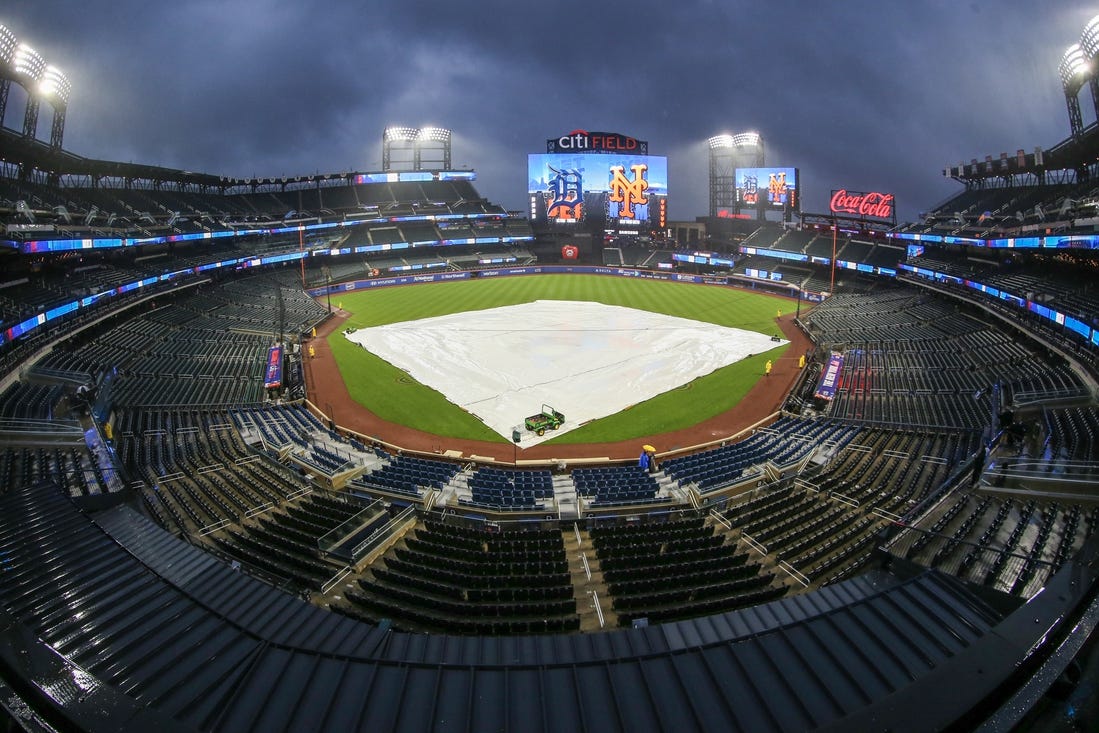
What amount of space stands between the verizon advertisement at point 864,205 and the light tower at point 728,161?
1810 centimetres

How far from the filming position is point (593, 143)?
274 feet

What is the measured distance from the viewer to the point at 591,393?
33156 millimetres

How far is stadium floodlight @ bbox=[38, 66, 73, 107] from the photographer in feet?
140

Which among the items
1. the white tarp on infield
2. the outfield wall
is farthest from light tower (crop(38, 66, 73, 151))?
the white tarp on infield

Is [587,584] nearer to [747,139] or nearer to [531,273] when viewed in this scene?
[531,273]

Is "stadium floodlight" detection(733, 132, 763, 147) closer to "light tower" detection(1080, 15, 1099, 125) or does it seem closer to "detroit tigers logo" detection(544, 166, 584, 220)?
"detroit tigers logo" detection(544, 166, 584, 220)

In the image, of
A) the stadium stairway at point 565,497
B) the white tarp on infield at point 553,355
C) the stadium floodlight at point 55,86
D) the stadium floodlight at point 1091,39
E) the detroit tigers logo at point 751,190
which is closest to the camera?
the stadium stairway at point 565,497

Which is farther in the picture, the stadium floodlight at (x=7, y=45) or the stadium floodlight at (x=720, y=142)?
the stadium floodlight at (x=720, y=142)

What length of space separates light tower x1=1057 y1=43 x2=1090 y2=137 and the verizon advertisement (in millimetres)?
20099

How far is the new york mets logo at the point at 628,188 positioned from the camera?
83750mm

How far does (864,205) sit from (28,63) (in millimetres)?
81844

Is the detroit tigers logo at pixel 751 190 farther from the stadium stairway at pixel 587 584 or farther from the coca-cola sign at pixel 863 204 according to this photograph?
the stadium stairway at pixel 587 584

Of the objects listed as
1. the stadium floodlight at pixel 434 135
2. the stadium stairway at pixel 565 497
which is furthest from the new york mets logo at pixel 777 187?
the stadium stairway at pixel 565 497

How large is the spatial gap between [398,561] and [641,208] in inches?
3035
